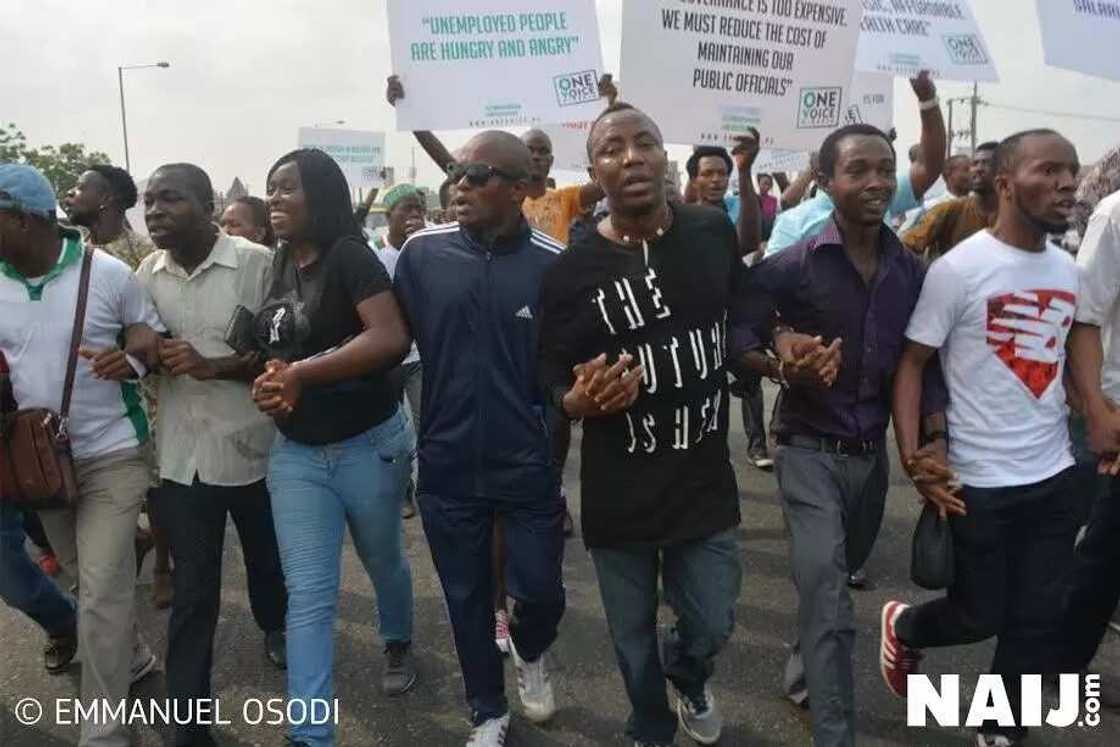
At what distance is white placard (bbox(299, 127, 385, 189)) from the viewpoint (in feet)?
35.2

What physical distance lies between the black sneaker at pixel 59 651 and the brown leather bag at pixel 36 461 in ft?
3.42

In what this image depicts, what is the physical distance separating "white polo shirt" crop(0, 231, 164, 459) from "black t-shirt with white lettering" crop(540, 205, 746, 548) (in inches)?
56.2

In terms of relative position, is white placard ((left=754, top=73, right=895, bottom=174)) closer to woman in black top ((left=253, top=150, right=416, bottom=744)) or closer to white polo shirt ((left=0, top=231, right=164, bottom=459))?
woman in black top ((left=253, top=150, right=416, bottom=744))

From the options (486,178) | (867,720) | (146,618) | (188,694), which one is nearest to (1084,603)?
(867,720)

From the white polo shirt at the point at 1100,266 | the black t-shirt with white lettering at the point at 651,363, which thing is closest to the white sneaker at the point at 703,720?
the black t-shirt with white lettering at the point at 651,363

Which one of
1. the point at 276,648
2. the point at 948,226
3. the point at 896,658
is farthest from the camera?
the point at 948,226

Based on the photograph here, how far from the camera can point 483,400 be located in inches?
113

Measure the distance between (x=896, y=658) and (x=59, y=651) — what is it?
319cm

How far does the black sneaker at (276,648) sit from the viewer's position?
12.2ft

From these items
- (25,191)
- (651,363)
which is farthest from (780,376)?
(25,191)

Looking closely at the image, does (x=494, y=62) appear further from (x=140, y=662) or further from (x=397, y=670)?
(x=140, y=662)

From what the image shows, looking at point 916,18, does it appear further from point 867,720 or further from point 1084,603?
point 867,720

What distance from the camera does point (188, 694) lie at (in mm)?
2986

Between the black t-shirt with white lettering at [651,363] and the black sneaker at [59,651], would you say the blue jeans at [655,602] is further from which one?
the black sneaker at [59,651]
